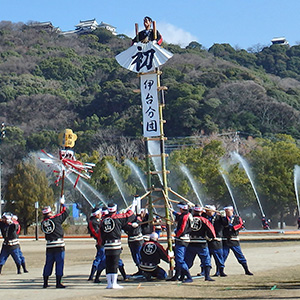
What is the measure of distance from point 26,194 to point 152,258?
35602 mm

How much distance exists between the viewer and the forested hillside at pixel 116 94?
85.7 meters

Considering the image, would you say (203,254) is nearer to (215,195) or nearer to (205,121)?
(215,195)

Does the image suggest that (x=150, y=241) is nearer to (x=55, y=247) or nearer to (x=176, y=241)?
(x=176, y=241)

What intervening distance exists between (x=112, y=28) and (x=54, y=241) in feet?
579

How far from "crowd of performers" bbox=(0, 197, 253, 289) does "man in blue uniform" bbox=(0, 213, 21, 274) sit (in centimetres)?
338

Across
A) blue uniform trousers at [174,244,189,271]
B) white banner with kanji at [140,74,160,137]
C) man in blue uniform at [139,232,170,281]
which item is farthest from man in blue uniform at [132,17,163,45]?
blue uniform trousers at [174,244,189,271]

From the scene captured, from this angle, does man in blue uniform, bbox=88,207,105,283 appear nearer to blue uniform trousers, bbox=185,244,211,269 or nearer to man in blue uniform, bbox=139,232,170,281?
man in blue uniform, bbox=139,232,170,281

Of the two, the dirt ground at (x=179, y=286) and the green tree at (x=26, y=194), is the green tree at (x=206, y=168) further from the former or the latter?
the dirt ground at (x=179, y=286)

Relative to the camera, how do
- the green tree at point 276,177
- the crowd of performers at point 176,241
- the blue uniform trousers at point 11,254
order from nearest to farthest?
1. the crowd of performers at point 176,241
2. the blue uniform trousers at point 11,254
3. the green tree at point 276,177

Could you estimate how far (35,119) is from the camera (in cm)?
10212

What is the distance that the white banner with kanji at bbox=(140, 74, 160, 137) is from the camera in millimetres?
15930

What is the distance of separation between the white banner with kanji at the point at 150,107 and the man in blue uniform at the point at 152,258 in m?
2.81

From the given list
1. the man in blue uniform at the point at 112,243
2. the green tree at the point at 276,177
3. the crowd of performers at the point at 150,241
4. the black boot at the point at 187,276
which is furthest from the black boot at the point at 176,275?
the green tree at the point at 276,177

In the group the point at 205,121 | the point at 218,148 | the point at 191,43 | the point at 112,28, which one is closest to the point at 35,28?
the point at 112,28
